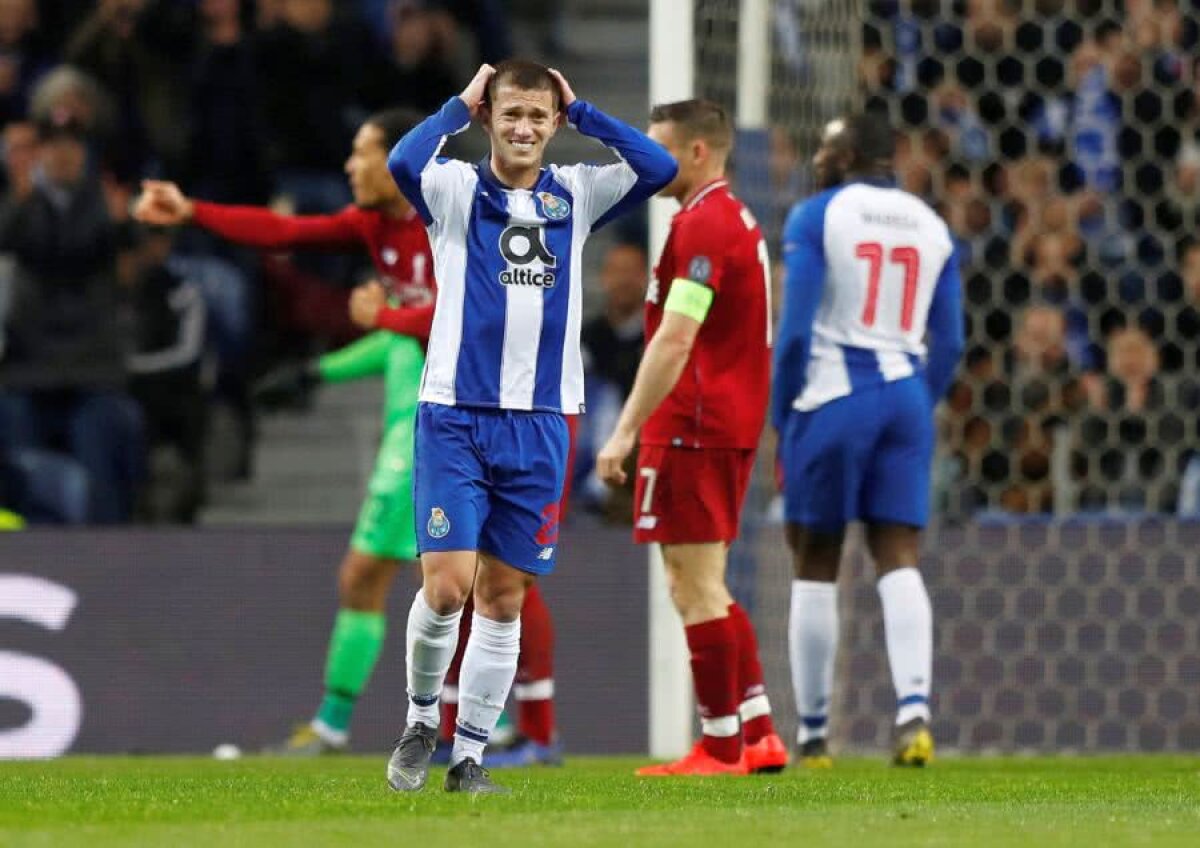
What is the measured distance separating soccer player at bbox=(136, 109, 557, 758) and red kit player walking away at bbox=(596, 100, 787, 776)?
0.87 meters

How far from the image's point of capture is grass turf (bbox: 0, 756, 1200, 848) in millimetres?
4738

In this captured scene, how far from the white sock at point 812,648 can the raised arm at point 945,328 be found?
803 millimetres

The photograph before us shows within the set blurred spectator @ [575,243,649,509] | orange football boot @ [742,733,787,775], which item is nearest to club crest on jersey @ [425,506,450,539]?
orange football boot @ [742,733,787,775]

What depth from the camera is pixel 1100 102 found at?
34.7 ft

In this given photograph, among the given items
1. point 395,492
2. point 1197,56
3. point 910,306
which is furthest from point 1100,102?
point 395,492

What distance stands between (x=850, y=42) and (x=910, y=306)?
8.11 ft

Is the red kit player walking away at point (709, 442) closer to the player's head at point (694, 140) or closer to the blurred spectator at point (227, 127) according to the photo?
the player's head at point (694, 140)

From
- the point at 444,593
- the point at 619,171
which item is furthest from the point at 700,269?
the point at 444,593

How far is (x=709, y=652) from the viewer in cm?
717

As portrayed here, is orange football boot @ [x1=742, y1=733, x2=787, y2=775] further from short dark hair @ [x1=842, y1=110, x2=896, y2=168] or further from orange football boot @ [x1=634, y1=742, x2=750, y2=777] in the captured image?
short dark hair @ [x1=842, y1=110, x2=896, y2=168]

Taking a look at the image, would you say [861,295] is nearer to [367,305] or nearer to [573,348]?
[367,305]

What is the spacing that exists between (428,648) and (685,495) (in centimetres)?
149

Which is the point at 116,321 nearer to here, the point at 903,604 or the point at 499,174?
the point at 903,604

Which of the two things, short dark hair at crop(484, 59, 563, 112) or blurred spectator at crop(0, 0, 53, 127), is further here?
blurred spectator at crop(0, 0, 53, 127)
